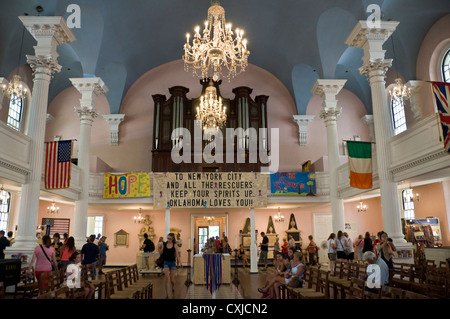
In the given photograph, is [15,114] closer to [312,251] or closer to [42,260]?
[42,260]

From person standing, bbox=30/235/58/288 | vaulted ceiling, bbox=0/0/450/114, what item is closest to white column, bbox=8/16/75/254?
vaulted ceiling, bbox=0/0/450/114

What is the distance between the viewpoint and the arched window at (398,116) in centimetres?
1748

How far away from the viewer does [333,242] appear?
12391 millimetres

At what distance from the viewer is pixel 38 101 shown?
11148 mm

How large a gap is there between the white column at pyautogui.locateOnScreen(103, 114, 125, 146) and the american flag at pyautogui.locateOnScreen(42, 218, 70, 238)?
4693mm

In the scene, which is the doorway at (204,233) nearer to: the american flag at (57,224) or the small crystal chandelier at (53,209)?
the american flag at (57,224)

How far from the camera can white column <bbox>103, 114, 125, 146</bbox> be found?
65.9 ft

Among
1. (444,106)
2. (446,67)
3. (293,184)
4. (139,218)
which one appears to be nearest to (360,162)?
(444,106)

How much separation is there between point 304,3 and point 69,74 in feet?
39.0

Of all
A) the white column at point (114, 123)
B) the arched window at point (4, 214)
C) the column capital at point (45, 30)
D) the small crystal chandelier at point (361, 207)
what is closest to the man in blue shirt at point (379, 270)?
the column capital at point (45, 30)

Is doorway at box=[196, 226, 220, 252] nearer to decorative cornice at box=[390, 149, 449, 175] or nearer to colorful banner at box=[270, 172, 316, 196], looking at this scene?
colorful banner at box=[270, 172, 316, 196]

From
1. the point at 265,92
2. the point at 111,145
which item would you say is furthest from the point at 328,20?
the point at 111,145

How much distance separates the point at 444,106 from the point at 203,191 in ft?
31.1

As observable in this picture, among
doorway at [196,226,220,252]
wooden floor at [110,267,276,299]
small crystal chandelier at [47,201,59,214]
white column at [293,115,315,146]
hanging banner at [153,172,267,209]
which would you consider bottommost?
wooden floor at [110,267,276,299]
